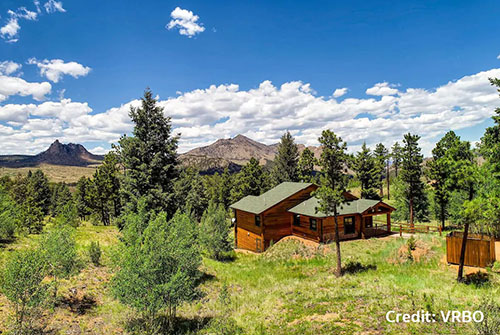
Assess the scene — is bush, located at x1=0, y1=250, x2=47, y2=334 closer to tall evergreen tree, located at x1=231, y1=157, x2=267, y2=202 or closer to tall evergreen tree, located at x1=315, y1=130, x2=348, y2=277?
tall evergreen tree, located at x1=315, y1=130, x2=348, y2=277

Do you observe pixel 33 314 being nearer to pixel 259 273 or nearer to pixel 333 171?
pixel 259 273

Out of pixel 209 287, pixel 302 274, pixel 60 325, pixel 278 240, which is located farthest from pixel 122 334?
pixel 278 240

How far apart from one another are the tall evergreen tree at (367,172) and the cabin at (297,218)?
704 centimetres

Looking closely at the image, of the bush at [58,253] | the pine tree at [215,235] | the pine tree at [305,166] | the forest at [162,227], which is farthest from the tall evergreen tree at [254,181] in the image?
the bush at [58,253]

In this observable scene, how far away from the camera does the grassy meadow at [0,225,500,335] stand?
419 inches

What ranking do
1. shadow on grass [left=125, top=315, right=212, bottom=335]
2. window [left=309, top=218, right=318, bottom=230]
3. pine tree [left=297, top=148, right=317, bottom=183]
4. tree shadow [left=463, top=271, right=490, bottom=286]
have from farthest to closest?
pine tree [left=297, top=148, right=317, bottom=183] → window [left=309, top=218, right=318, bottom=230] → tree shadow [left=463, top=271, right=490, bottom=286] → shadow on grass [left=125, top=315, right=212, bottom=335]

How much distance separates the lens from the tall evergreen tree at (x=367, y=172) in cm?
3969

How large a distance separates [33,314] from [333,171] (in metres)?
18.3

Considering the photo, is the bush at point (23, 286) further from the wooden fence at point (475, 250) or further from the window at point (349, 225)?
the window at point (349, 225)

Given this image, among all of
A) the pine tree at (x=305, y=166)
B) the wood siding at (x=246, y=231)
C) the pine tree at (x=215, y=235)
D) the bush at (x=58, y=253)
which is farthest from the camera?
the pine tree at (x=305, y=166)

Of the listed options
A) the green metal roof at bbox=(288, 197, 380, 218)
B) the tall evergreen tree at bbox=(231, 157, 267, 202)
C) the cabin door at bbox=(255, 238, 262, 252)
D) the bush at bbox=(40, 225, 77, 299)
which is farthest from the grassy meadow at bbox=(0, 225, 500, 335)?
the tall evergreen tree at bbox=(231, 157, 267, 202)

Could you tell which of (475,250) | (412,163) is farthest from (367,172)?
(475,250)

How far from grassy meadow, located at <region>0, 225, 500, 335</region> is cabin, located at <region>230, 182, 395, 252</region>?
5089 mm

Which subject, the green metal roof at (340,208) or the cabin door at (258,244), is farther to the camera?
the cabin door at (258,244)
